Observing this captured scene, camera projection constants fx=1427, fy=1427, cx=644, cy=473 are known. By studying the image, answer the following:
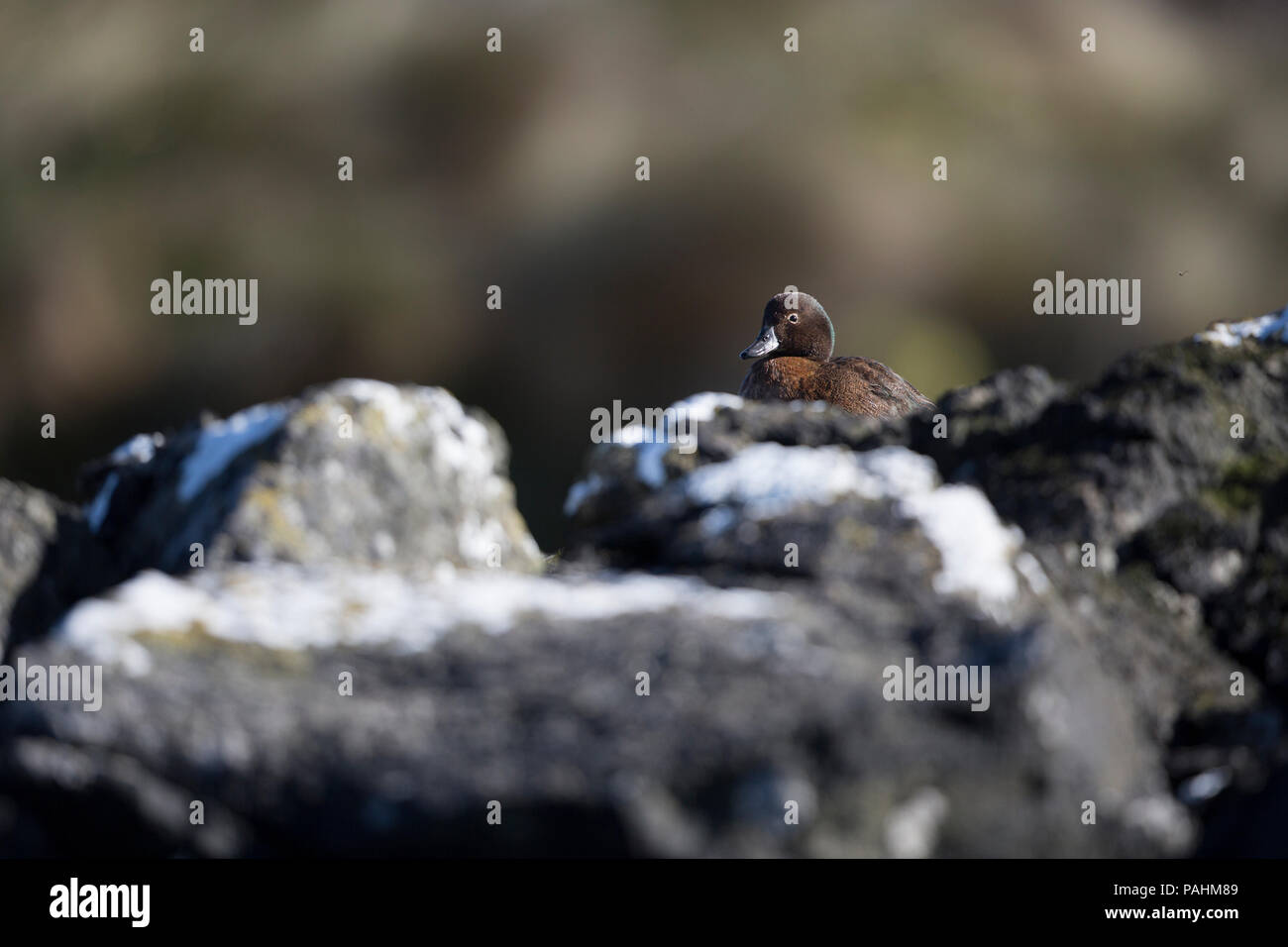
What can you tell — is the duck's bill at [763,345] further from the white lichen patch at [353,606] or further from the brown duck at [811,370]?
the white lichen patch at [353,606]

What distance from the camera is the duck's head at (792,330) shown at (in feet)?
24.6

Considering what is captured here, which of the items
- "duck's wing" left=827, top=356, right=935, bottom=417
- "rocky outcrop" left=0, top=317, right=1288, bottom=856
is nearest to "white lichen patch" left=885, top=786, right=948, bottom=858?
"rocky outcrop" left=0, top=317, right=1288, bottom=856

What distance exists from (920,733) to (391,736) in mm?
758

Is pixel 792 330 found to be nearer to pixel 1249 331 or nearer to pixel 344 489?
pixel 1249 331

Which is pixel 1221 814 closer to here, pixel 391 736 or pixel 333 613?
pixel 391 736

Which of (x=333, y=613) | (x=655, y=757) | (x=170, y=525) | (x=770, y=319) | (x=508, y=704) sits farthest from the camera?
(x=770, y=319)

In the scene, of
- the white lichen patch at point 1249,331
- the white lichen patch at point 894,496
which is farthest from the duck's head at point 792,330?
the white lichen patch at point 894,496

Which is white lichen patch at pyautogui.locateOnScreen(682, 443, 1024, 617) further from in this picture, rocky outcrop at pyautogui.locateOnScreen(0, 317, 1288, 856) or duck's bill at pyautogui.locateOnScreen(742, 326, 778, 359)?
duck's bill at pyautogui.locateOnScreen(742, 326, 778, 359)

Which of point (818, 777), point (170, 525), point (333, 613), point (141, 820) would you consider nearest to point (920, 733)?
point (818, 777)

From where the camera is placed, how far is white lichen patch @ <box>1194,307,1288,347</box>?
10.2 feet

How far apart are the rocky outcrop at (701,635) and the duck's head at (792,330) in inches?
176

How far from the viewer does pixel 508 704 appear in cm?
212

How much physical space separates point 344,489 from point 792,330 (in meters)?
5.13

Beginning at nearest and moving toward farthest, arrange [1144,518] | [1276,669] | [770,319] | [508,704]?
[508,704], [1276,669], [1144,518], [770,319]
